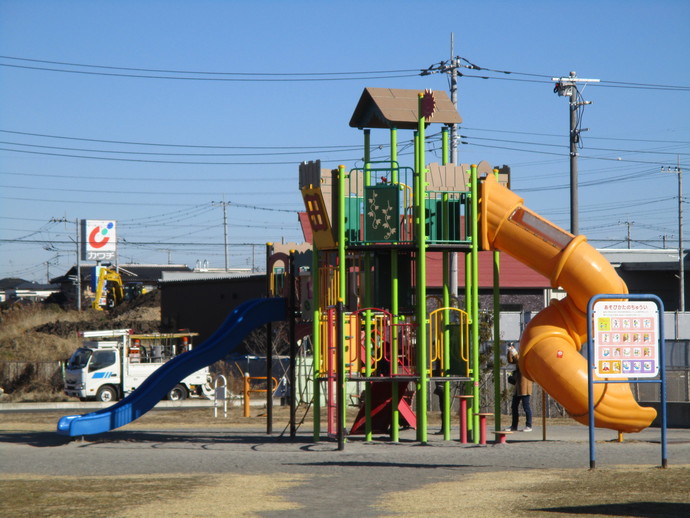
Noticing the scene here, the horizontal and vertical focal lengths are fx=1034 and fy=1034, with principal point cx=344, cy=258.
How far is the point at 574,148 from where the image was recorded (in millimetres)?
33375

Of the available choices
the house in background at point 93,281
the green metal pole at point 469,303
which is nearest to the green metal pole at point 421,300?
the green metal pole at point 469,303

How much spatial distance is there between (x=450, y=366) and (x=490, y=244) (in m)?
2.43

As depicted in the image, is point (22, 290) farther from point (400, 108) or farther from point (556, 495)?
point (556, 495)

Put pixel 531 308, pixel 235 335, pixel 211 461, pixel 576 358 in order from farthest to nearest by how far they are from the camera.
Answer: pixel 531 308 → pixel 235 335 → pixel 576 358 → pixel 211 461

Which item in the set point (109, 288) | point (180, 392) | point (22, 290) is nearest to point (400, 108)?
point (180, 392)

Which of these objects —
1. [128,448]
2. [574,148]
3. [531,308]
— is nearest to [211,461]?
[128,448]

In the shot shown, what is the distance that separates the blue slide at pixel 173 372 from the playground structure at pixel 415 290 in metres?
0.03

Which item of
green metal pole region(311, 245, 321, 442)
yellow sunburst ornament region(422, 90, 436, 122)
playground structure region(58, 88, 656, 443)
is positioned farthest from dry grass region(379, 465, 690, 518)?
yellow sunburst ornament region(422, 90, 436, 122)

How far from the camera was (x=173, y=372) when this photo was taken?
20.7 metres

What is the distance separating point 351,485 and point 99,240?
72.1 metres

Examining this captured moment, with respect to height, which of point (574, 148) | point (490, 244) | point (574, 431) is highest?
point (574, 148)

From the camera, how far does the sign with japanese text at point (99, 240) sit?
81.6 m

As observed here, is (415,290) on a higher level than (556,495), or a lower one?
higher

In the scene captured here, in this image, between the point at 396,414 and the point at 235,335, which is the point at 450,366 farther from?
the point at 235,335
